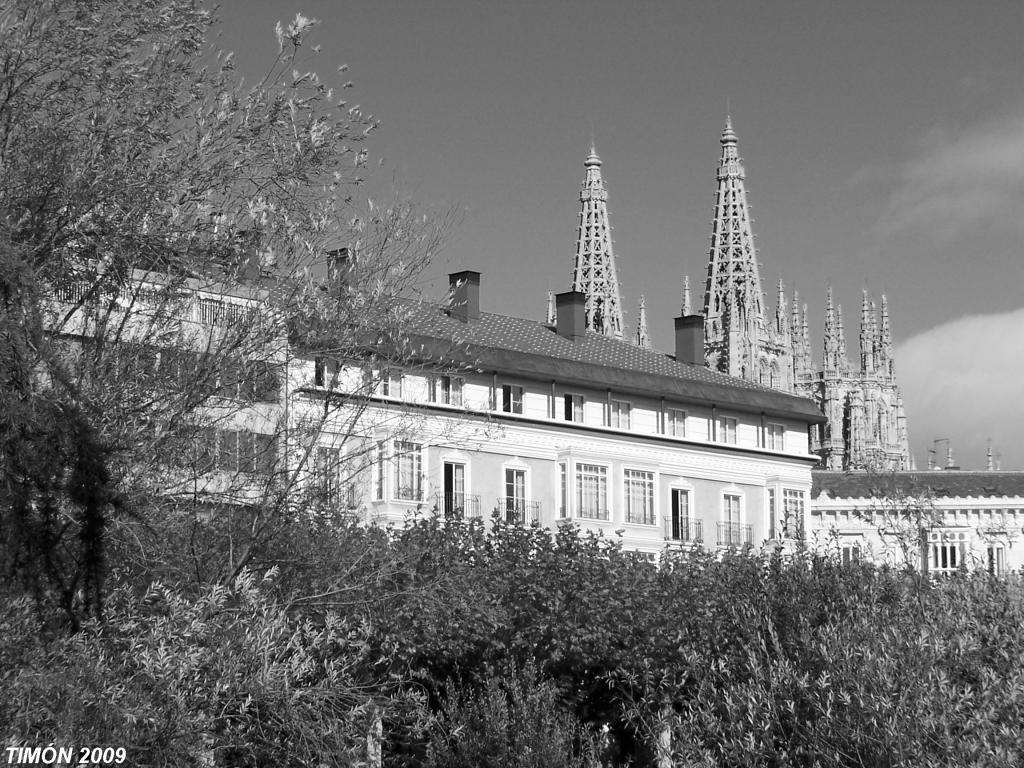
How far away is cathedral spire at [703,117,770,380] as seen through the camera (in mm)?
158625

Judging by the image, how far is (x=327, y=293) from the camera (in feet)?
77.0

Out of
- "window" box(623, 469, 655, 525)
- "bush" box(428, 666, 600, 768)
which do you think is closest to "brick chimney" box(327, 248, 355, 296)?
"bush" box(428, 666, 600, 768)

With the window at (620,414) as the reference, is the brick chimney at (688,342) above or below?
above

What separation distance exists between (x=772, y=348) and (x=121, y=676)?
492ft

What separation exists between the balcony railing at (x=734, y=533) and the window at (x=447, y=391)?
39.1 feet

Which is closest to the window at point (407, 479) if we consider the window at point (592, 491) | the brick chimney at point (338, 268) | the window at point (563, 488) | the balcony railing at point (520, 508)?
the balcony railing at point (520, 508)

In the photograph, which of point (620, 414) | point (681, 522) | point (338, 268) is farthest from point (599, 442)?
point (338, 268)

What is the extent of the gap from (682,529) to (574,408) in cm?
570

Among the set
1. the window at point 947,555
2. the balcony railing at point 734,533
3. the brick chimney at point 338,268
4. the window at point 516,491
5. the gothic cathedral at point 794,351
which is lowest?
the window at point 947,555

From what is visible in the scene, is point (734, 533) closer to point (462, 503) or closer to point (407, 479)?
point (462, 503)

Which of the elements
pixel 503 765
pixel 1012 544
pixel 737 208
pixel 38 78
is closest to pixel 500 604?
A: pixel 503 765

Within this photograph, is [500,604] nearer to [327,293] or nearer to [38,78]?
[327,293]

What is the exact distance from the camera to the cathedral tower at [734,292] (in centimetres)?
15862

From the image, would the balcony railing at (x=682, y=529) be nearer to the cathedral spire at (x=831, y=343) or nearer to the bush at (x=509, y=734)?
the bush at (x=509, y=734)
